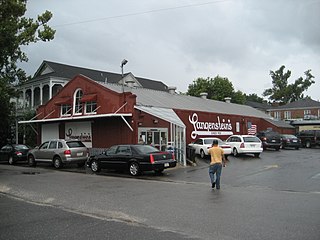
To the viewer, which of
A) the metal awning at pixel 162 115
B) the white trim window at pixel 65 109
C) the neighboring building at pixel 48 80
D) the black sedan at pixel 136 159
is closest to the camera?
the black sedan at pixel 136 159

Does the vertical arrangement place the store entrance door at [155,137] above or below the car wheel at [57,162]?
above

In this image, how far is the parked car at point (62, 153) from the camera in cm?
2059

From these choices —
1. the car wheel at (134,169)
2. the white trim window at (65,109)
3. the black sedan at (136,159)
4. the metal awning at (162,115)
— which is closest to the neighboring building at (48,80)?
the white trim window at (65,109)

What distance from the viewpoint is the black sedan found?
16391 millimetres

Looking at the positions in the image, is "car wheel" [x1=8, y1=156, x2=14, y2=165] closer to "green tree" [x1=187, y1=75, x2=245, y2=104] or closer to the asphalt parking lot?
the asphalt parking lot

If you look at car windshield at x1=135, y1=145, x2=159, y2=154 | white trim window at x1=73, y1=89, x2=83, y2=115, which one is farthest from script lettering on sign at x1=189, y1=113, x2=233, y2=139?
car windshield at x1=135, y1=145, x2=159, y2=154

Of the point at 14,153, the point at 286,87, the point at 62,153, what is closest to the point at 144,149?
the point at 62,153

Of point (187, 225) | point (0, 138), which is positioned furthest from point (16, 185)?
point (0, 138)

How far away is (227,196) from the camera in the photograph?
10.7 metres

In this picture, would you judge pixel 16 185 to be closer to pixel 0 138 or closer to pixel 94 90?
pixel 94 90

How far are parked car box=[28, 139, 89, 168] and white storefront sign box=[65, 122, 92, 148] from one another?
4.65 meters

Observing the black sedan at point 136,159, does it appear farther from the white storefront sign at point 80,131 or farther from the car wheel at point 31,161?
the white storefront sign at point 80,131

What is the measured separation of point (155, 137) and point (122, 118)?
118 inches

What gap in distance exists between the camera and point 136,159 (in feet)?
54.8
